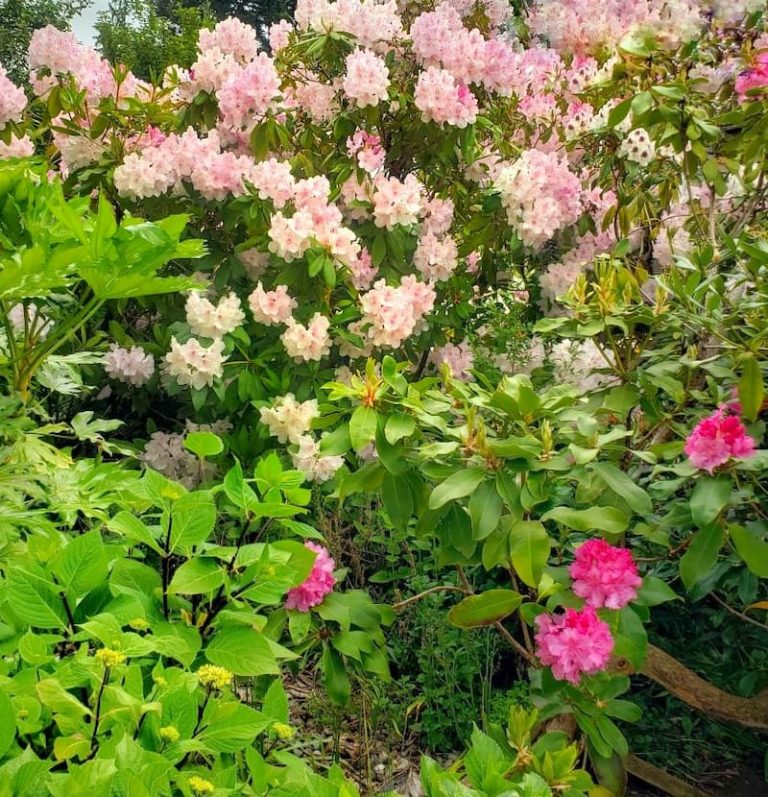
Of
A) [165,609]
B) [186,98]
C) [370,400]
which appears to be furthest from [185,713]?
[186,98]

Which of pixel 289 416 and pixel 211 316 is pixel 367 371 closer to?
pixel 289 416

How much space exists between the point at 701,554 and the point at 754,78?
47.3 inches

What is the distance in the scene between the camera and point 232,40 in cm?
348

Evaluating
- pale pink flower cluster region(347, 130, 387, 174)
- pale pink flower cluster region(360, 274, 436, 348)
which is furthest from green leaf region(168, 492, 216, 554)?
pale pink flower cluster region(347, 130, 387, 174)

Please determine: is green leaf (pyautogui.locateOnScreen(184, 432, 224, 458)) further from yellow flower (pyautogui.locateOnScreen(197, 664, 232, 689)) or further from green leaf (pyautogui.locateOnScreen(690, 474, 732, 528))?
green leaf (pyautogui.locateOnScreen(690, 474, 732, 528))

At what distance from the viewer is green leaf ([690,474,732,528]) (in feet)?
4.98

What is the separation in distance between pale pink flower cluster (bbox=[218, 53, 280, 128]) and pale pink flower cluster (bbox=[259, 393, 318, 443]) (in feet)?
3.73

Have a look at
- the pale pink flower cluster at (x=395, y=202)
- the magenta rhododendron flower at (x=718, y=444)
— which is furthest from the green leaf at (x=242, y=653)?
the pale pink flower cluster at (x=395, y=202)

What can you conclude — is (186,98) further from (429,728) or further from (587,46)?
(429,728)

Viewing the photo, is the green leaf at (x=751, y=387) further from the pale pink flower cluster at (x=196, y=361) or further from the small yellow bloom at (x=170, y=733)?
the pale pink flower cluster at (x=196, y=361)

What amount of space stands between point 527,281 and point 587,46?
1.28 meters

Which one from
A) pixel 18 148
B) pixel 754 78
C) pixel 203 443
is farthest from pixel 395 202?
pixel 203 443

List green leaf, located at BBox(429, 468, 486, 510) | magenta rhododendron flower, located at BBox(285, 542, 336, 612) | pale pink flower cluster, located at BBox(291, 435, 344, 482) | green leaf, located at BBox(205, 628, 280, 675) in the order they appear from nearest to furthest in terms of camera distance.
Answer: green leaf, located at BBox(205, 628, 280, 675) → green leaf, located at BBox(429, 468, 486, 510) → magenta rhododendron flower, located at BBox(285, 542, 336, 612) → pale pink flower cluster, located at BBox(291, 435, 344, 482)

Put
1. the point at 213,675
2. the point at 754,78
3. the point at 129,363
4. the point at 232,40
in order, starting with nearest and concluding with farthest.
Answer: the point at 213,675, the point at 754,78, the point at 129,363, the point at 232,40
